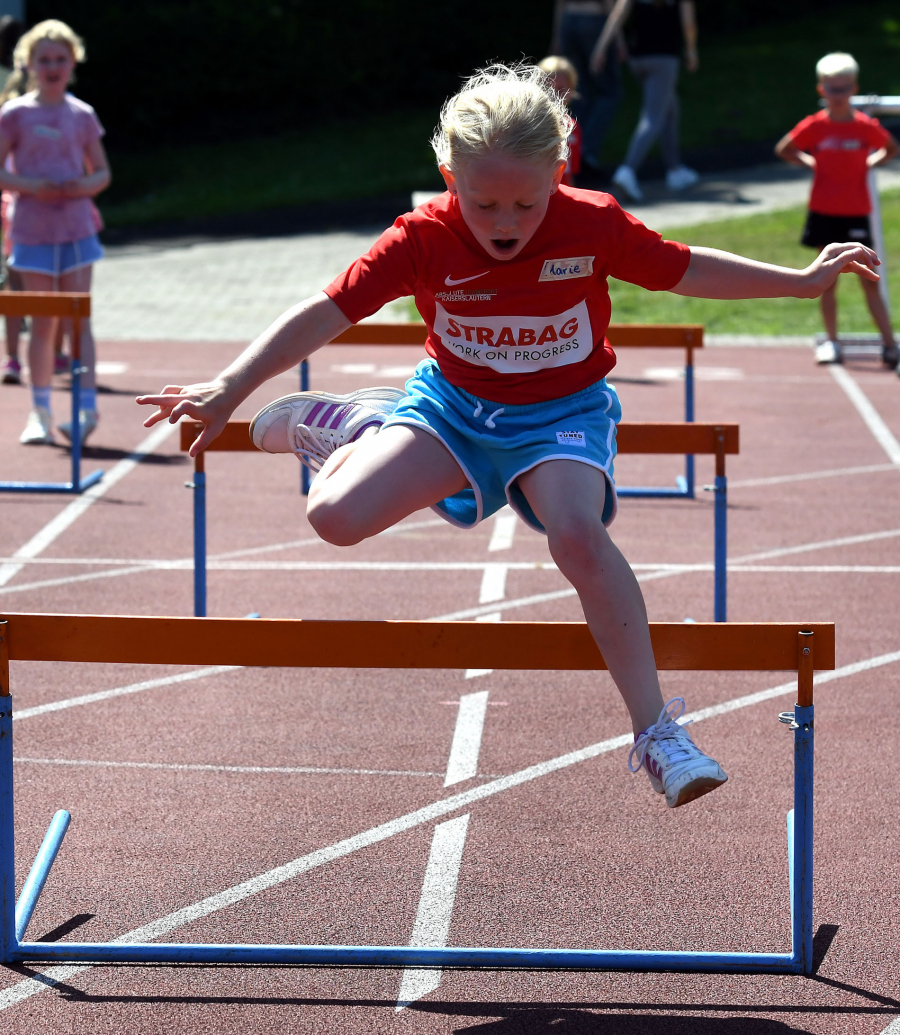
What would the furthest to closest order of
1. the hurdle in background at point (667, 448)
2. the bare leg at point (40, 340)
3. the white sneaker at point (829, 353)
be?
the white sneaker at point (829, 353), the bare leg at point (40, 340), the hurdle in background at point (667, 448)

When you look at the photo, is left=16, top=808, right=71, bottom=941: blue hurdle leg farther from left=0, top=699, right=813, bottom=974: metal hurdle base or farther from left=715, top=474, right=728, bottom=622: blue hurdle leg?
left=715, top=474, right=728, bottom=622: blue hurdle leg

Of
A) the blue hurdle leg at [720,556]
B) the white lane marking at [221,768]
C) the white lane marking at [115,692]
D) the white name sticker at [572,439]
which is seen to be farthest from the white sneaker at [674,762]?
the blue hurdle leg at [720,556]

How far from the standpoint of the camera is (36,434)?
31.6 ft

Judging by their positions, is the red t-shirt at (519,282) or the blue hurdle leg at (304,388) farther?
the blue hurdle leg at (304,388)

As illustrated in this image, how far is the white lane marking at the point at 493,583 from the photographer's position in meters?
6.77

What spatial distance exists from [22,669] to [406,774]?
70.1 inches

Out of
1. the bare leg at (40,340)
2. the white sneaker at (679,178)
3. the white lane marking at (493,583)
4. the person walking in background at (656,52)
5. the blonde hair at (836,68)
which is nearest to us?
the white lane marking at (493,583)

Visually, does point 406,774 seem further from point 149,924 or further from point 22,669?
point 22,669

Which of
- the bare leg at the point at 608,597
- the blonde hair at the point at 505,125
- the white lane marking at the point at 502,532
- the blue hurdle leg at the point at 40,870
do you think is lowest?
the white lane marking at the point at 502,532

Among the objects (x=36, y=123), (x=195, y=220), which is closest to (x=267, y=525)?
(x=36, y=123)

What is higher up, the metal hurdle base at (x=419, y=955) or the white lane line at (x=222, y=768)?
the metal hurdle base at (x=419, y=955)

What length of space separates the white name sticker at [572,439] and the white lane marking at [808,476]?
17.6ft

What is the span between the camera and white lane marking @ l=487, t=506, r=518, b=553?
7700mm

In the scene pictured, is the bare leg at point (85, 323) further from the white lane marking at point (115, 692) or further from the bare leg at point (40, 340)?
the white lane marking at point (115, 692)
